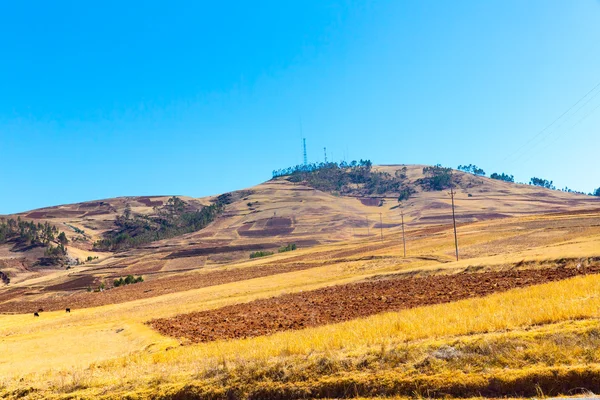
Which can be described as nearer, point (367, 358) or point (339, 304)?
point (367, 358)

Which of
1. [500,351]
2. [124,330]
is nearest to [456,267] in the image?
[124,330]

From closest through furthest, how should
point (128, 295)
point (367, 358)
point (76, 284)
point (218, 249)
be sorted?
point (367, 358), point (128, 295), point (76, 284), point (218, 249)

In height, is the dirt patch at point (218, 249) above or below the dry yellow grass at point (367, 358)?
below

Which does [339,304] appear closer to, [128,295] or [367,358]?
[367,358]

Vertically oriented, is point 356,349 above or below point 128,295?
above

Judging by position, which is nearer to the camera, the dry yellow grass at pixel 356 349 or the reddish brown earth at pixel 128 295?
the dry yellow grass at pixel 356 349

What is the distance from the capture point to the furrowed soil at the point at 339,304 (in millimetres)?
29359

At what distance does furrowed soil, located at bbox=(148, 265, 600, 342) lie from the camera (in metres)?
29.4

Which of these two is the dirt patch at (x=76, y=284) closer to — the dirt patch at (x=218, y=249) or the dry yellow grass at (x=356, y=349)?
the dirt patch at (x=218, y=249)

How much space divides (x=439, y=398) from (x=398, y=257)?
209 ft

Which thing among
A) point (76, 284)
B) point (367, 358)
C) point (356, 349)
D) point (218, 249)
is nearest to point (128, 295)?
point (76, 284)

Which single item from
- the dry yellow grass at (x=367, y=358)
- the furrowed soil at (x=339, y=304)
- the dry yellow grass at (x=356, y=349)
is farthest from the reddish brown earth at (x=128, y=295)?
the dry yellow grass at (x=356, y=349)

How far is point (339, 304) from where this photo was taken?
117 ft

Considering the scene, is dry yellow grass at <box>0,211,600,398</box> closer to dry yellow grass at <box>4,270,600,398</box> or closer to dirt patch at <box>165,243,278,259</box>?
dry yellow grass at <box>4,270,600,398</box>
